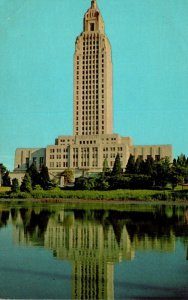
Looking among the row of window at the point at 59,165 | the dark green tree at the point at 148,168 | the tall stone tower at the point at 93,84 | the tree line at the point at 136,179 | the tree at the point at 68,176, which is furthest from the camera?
the tall stone tower at the point at 93,84

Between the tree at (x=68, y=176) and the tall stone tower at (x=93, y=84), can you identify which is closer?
the tree at (x=68, y=176)

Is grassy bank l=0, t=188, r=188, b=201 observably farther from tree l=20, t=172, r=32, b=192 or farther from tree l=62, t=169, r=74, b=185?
tree l=62, t=169, r=74, b=185

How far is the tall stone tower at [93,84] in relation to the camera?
74.8 metres

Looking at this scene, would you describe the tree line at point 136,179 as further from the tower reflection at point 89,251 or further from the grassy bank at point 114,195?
the tower reflection at point 89,251

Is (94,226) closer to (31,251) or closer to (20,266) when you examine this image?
(31,251)

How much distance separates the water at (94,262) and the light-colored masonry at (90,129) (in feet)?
169

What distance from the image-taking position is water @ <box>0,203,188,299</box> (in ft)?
28.2

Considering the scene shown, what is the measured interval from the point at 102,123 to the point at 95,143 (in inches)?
176

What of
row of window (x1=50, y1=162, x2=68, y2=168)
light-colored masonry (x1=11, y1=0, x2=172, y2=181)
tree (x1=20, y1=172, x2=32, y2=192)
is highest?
light-colored masonry (x1=11, y1=0, x2=172, y2=181)

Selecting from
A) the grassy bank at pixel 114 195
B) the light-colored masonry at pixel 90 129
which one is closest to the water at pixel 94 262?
the grassy bank at pixel 114 195

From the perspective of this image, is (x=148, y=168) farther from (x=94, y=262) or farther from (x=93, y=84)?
(x=94, y=262)

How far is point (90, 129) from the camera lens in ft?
245

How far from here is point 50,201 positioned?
4166 cm

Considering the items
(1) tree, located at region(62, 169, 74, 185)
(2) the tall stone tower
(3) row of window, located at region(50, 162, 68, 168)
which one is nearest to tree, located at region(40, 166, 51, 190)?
(1) tree, located at region(62, 169, 74, 185)
